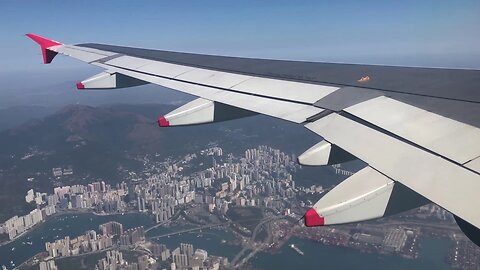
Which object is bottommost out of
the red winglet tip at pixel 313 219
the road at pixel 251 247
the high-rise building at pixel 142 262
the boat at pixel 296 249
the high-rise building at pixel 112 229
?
the high-rise building at pixel 112 229

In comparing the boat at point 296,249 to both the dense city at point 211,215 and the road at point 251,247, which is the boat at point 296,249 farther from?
the road at point 251,247

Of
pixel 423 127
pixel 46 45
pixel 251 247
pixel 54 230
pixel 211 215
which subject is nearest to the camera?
pixel 423 127

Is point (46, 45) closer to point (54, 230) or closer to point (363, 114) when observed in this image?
point (363, 114)

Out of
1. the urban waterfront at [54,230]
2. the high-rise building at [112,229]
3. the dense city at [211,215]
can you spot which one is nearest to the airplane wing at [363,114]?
the dense city at [211,215]

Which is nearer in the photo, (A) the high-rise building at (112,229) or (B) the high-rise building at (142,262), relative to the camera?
(B) the high-rise building at (142,262)

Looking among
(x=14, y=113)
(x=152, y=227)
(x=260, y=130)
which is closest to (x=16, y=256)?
(x=152, y=227)

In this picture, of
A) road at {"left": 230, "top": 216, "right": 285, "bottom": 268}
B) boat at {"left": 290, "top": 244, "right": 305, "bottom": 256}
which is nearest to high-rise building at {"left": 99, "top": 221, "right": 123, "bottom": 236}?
road at {"left": 230, "top": 216, "right": 285, "bottom": 268}

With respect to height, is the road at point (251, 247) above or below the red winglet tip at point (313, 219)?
below

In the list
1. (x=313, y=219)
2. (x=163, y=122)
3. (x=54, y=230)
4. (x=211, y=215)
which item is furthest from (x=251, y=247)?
(x=313, y=219)
